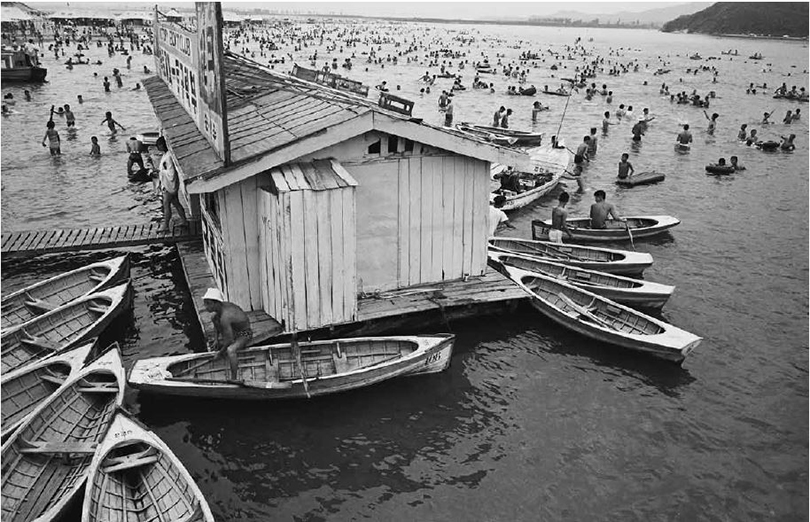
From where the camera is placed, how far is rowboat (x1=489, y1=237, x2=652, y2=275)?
56.0 ft

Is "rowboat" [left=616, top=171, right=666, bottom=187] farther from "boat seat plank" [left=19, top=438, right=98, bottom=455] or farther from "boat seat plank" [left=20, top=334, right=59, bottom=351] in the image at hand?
"boat seat plank" [left=19, top=438, right=98, bottom=455]

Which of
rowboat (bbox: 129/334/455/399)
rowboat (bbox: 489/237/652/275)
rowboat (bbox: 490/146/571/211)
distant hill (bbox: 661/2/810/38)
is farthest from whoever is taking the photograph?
distant hill (bbox: 661/2/810/38)

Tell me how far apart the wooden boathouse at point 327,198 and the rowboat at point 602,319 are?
132 cm

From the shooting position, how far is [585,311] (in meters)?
14.5

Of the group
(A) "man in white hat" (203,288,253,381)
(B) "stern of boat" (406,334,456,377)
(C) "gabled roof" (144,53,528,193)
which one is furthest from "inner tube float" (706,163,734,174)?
(A) "man in white hat" (203,288,253,381)

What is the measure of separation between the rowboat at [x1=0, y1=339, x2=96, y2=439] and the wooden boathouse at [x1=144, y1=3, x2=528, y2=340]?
3.16 metres

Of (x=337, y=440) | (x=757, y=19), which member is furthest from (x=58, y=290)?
(x=757, y=19)

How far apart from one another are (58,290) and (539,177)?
18726 millimetres

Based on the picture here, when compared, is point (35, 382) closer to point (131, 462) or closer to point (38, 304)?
point (38, 304)

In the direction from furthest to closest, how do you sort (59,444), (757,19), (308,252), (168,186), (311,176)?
(757,19)
(168,186)
(311,176)
(308,252)
(59,444)

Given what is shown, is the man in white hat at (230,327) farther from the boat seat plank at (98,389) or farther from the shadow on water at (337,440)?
the boat seat plank at (98,389)

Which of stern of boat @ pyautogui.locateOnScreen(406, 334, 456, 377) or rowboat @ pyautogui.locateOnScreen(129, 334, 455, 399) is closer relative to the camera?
rowboat @ pyautogui.locateOnScreen(129, 334, 455, 399)

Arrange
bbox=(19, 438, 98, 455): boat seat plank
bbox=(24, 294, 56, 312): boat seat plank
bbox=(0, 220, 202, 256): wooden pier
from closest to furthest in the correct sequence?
bbox=(19, 438, 98, 455): boat seat plank < bbox=(24, 294, 56, 312): boat seat plank < bbox=(0, 220, 202, 256): wooden pier

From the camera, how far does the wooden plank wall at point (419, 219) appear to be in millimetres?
13094
